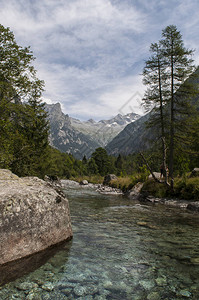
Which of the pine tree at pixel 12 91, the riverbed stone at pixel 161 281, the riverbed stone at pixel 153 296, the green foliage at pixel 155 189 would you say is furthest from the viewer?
the green foliage at pixel 155 189

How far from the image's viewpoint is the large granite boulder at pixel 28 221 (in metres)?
3.62

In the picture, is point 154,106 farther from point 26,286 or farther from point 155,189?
point 26,286

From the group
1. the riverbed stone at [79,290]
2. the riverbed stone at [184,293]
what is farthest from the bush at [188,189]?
the riverbed stone at [79,290]

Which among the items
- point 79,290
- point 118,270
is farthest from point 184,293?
point 79,290

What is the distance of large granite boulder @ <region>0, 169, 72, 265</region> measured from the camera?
3619 mm

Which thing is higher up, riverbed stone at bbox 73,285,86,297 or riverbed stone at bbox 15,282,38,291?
riverbed stone at bbox 15,282,38,291

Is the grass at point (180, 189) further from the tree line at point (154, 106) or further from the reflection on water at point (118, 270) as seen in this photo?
the reflection on water at point (118, 270)

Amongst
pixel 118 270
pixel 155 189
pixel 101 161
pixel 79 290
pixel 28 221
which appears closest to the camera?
pixel 79 290

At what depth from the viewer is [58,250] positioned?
4.46 metres

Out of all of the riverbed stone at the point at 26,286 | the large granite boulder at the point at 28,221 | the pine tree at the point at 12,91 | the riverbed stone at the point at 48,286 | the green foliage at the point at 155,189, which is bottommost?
the green foliage at the point at 155,189

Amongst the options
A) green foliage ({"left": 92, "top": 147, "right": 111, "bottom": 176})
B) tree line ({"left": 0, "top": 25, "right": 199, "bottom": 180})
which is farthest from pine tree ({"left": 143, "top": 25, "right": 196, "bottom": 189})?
green foliage ({"left": 92, "top": 147, "right": 111, "bottom": 176})

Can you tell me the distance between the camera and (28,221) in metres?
4.02

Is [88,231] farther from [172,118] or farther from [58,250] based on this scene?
[172,118]

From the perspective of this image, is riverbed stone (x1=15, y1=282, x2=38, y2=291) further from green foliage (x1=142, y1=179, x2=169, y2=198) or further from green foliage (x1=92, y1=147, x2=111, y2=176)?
green foliage (x1=92, y1=147, x2=111, y2=176)
